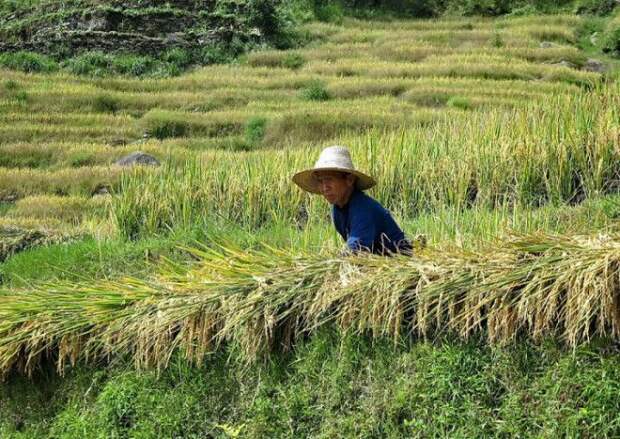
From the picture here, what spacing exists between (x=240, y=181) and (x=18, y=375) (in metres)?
4.31

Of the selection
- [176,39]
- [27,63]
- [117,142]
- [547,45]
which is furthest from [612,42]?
[27,63]

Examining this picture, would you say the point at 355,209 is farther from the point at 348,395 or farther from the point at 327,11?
the point at 327,11

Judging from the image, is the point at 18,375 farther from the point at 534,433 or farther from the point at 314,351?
the point at 534,433

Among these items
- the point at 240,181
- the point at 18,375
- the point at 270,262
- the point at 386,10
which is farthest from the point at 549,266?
the point at 386,10

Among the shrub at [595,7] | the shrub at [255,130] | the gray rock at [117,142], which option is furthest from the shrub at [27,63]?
the shrub at [595,7]

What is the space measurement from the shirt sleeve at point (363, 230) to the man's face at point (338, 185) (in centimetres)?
20

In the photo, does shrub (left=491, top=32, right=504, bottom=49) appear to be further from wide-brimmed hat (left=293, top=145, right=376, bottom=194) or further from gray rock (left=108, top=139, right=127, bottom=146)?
wide-brimmed hat (left=293, top=145, right=376, bottom=194)

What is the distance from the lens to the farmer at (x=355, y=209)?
4.82 metres

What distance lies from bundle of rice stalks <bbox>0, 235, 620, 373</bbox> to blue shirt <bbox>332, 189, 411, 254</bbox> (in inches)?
7.6

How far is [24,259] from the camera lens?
945cm

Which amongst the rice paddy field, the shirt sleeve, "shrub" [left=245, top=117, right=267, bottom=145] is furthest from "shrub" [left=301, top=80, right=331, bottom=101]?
the shirt sleeve

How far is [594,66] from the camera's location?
1046 inches

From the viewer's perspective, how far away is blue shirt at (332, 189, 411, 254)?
4.79 m

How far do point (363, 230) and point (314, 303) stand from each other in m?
0.48
